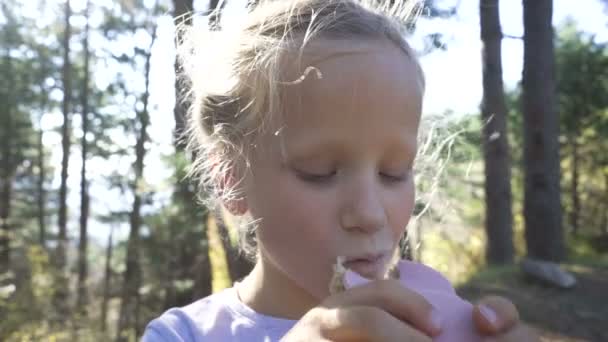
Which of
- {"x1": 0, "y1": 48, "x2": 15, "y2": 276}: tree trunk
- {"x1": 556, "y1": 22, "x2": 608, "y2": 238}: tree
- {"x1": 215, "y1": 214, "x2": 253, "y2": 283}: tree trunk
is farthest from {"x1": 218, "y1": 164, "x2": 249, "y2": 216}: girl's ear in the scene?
{"x1": 0, "y1": 48, "x2": 15, "y2": 276}: tree trunk

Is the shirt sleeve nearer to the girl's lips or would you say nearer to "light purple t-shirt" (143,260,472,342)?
"light purple t-shirt" (143,260,472,342)

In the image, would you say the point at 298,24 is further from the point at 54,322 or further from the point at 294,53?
the point at 54,322

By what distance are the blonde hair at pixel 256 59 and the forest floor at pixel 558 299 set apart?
3.61 metres

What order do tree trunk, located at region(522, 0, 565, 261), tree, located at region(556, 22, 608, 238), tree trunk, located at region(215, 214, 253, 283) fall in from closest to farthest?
1. tree trunk, located at region(215, 214, 253, 283)
2. tree trunk, located at region(522, 0, 565, 261)
3. tree, located at region(556, 22, 608, 238)

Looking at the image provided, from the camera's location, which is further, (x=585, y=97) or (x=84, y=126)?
(x=84, y=126)

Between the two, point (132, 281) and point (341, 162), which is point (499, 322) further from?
point (132, 281)

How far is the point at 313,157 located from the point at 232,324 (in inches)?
20.3

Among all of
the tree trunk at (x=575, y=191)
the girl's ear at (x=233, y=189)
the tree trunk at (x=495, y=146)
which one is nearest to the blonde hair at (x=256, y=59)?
the girl's ear at (x=233, y=189)

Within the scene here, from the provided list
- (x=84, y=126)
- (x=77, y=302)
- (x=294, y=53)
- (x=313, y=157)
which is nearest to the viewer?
(x=313, y=157)

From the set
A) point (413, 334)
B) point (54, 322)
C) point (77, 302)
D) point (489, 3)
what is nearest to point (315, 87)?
point (413, 334)

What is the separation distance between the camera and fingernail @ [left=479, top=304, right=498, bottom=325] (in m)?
0.67

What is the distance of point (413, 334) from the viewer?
25.9 inches

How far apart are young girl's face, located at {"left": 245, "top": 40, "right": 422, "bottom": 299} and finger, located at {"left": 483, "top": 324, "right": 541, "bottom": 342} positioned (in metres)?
0.28

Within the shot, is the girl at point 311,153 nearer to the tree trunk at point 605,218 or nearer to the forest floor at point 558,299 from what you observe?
the forest floor at point 558,299
